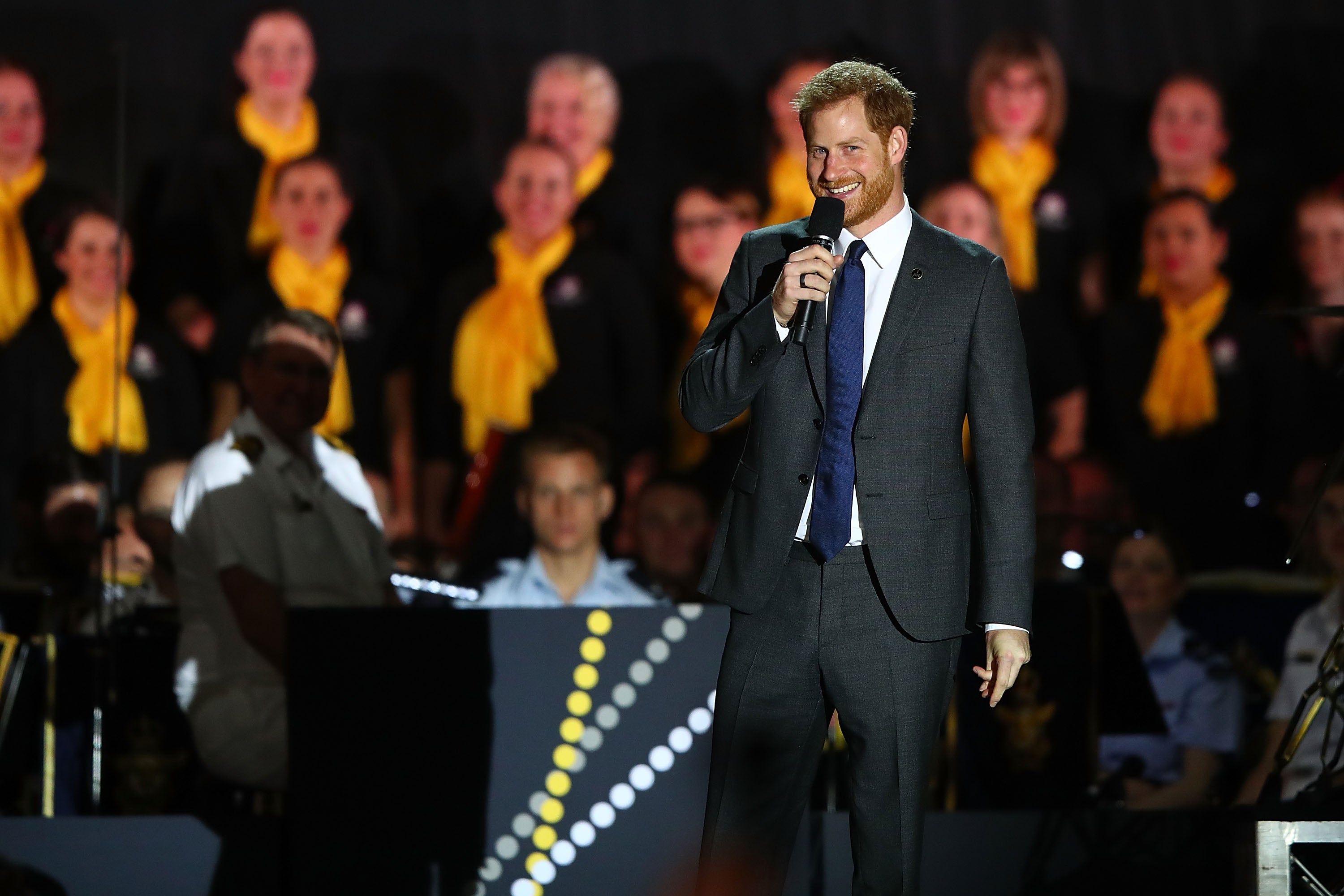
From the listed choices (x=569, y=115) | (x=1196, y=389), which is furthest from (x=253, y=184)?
(x=1196, y=389)

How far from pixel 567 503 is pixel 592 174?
2026 millimetres

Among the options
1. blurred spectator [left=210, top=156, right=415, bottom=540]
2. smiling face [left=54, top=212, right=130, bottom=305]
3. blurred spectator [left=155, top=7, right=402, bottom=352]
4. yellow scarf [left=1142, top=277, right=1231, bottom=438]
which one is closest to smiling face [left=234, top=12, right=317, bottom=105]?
blurred spectator [left=155, top=7, right=402, bottom=352]

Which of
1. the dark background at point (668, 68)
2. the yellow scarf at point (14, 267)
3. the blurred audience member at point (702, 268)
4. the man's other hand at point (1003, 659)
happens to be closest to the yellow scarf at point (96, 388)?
the yellow scarf at point (14, 267)

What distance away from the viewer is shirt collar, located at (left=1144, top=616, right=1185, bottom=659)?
4.65 metres

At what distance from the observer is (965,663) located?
12.4 ft

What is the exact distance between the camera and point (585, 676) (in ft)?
9.97

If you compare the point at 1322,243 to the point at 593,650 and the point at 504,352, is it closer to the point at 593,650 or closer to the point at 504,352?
the point at 504,352

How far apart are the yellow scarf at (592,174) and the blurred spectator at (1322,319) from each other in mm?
2883

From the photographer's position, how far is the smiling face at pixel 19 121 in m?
6.15

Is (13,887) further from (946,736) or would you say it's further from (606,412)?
(606,412)

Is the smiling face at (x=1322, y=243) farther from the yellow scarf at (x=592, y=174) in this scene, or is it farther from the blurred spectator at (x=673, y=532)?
the yellow scarf at (x=592, y=174)

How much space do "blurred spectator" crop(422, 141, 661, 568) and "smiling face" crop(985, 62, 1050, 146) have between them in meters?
1.68

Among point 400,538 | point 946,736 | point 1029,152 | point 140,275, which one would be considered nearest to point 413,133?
point 140,275

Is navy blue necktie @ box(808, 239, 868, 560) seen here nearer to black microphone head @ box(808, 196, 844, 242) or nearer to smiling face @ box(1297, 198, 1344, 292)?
black microphone head @ box(808, 196, 844, 242)
